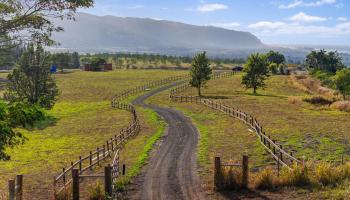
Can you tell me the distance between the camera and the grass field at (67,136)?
3351 centimetres

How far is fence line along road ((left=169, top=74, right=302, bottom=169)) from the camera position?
28.5m

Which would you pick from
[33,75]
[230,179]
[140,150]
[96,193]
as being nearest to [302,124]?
[140,150]

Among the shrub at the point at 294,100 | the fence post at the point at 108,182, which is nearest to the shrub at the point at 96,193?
the fence post at the point at 108,182

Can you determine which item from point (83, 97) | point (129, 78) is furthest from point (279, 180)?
point (129, 78)

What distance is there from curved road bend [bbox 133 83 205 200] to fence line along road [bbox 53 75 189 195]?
245 cm

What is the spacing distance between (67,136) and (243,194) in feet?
108

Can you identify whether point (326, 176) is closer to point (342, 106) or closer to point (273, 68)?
point (342, 106)

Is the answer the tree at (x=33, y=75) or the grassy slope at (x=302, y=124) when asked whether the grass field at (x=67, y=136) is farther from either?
the grassy slope at (x=302, y=124)

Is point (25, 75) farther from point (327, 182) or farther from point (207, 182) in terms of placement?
point (327, 182)

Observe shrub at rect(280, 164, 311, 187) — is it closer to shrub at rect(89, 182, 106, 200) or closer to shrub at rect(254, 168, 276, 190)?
shrub at rect(254, 168, 276, 190)

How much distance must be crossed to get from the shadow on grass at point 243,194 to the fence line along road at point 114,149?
6.74 metres

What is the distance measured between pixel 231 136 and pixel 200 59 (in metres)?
45.2

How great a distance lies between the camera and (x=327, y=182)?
22484 millimetres

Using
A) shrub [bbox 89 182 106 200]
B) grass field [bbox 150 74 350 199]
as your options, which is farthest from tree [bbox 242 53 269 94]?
shrub [bbox 89 182 106 200]
